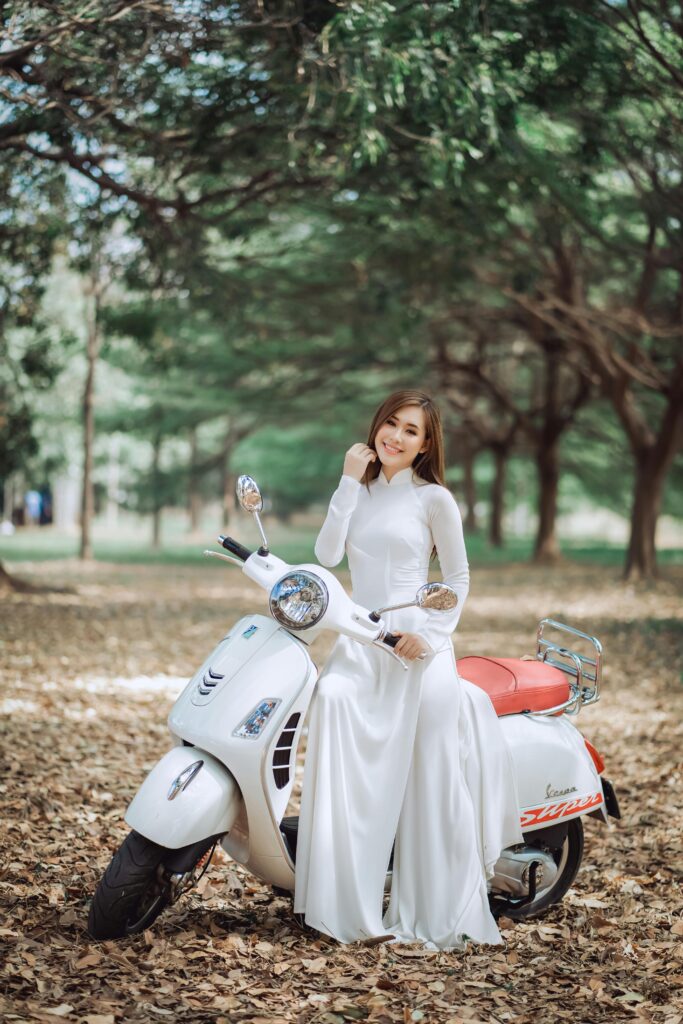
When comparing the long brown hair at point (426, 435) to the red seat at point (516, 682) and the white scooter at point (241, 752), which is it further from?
the red seat at point (516, 682)

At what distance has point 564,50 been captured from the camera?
7590 mm

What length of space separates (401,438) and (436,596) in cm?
65

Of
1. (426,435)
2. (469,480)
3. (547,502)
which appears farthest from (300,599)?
(469,480)

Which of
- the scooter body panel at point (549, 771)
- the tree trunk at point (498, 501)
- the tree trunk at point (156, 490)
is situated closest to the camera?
the scooter body panel at point (549, 771)

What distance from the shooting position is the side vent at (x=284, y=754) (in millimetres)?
3240

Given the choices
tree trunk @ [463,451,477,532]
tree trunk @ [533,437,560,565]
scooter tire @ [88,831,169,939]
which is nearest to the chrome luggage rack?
scooter tire @ [88,831,169,939]

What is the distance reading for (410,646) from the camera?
3338mm

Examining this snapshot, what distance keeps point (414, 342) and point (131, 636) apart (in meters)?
9.97

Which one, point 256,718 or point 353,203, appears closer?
point 256,718

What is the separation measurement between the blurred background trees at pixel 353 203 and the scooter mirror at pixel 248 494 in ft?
11.6

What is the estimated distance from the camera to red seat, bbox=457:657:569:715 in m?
3.80

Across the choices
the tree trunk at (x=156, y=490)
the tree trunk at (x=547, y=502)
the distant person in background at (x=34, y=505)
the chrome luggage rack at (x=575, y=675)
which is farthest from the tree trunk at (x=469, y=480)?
the chrome luggage rack at (x=575, y=675)

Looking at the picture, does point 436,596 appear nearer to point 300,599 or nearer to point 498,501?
point 300,599

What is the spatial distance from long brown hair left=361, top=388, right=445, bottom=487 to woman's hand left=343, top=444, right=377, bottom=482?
0.11 meters
